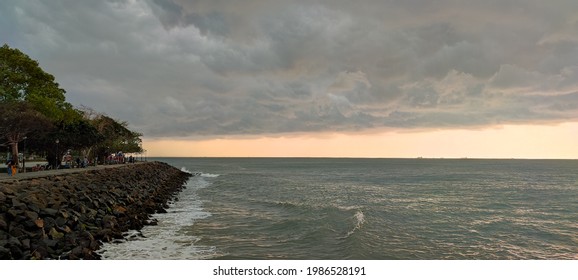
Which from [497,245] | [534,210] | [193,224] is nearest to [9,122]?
[193,224]

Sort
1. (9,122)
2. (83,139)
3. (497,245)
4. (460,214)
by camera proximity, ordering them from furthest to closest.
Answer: (83,139) < (9,122) < (460,214) < (497,245)

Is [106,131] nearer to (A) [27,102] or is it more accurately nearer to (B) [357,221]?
(A) [27,102]

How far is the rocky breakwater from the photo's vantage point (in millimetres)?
13422

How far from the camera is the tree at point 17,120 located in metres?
29.8

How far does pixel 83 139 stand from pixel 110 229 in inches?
1283

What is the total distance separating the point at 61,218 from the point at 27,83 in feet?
76.9

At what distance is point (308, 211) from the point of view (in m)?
28.8

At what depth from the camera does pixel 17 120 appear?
31.1m

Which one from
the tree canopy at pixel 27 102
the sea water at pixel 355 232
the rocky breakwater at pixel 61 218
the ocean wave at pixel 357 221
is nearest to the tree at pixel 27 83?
the tree canopy at pixel 27 102

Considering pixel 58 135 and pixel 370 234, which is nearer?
pixel 370 234

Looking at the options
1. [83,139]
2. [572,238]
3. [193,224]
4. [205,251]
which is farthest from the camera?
[83,139]

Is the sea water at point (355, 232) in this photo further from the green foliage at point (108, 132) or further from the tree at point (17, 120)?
the green foliage at point (108, 132)

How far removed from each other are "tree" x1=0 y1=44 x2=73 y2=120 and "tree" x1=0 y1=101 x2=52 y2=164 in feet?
2.50

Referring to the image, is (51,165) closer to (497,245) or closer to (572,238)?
(497,245)
